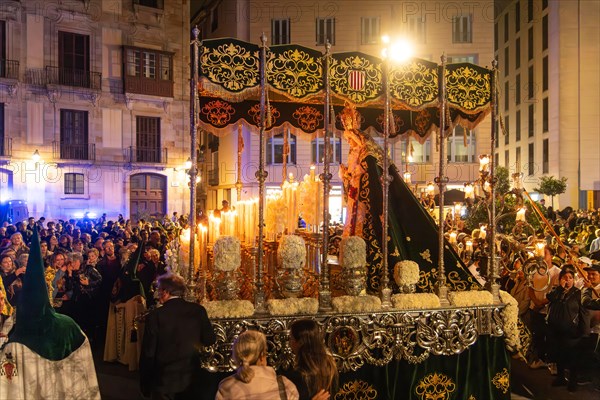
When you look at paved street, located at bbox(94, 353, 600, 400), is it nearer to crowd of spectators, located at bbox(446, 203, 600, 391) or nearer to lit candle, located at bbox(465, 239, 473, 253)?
crowd of spectators, located at bbox(446, 203, 600, 391)

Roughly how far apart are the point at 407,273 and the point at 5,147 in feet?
79.5

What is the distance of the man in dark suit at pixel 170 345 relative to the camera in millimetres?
4641

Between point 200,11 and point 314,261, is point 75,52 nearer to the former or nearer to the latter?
point 200,11

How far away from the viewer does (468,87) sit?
6961 millimetres

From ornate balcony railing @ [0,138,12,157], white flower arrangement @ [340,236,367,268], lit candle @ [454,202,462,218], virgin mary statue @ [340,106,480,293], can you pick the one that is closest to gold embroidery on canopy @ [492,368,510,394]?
virgin mary statue @ [340,106,480,293]

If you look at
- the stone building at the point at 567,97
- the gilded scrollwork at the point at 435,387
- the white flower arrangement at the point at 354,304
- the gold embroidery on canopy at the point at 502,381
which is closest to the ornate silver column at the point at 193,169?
the white flower arrangement at the point at 354,304

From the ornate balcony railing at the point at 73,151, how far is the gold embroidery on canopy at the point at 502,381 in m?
24.8

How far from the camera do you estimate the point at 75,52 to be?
27.5 metres

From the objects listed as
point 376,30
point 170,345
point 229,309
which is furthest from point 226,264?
point 376,30

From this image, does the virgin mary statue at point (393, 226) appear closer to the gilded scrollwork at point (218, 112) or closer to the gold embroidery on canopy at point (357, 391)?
the gold embroidery on canopy at point (357, 391)

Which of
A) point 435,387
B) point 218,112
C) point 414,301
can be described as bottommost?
point 435,387

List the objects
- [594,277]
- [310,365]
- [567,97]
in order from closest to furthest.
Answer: [310,365] < [594,277] < [567,97]

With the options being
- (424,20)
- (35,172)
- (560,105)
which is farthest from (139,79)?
(560,105)

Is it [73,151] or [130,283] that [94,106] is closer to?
[73,151]
